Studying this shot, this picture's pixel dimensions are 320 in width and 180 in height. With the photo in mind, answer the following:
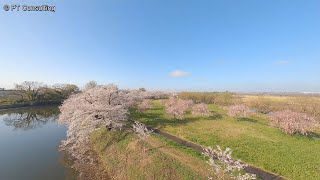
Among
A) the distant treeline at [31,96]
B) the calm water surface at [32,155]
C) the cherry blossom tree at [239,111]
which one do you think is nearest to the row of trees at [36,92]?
the distant treeline at [31,96]

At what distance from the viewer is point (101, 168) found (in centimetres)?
2514

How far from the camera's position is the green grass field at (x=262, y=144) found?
20.9 meters

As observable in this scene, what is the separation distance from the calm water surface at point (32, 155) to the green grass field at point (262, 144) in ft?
62.9

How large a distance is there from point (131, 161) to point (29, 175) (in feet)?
40.9

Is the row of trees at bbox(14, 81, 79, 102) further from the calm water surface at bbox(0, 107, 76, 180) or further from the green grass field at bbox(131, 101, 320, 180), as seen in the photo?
the green grass field at bbox(131, 101, 320, 180)

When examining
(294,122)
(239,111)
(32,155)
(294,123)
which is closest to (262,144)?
(294,123)

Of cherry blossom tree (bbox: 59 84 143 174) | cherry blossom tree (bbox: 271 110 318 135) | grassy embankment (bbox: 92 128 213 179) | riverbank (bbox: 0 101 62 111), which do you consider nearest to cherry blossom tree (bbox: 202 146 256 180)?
grassy embankment (bbox: 92 128 213 179)

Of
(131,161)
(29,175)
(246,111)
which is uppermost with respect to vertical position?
(246,111)

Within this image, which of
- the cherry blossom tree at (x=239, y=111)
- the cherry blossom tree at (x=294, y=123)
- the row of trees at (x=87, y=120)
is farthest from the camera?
the cherry blossom tree at (x=239, y=111)

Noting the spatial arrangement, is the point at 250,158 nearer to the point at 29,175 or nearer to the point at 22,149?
the point at 29,175

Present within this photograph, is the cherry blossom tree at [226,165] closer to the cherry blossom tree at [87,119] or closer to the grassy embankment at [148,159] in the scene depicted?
the grassy embankment at [148,159]

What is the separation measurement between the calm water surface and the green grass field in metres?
19.2

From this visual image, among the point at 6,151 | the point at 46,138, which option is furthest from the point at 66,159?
the point at 46,138

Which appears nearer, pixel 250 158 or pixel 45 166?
pixel 250 158
